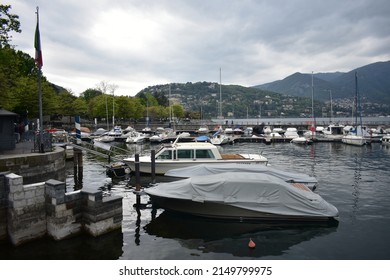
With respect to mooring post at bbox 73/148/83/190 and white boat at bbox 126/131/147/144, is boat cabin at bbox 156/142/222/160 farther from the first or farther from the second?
white boat at bbox 126/131/147/144

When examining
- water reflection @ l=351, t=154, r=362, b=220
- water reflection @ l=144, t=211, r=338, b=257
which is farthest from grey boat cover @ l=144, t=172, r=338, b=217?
water reflection @ l=351, t=154, r=362, b=220

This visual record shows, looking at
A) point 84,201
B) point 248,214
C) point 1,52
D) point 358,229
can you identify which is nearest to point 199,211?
point 248,214

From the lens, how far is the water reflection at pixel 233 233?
37.2 ft

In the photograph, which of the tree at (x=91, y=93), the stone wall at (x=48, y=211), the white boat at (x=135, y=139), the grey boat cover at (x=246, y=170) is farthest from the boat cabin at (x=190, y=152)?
the tree at (x=91, y=93)

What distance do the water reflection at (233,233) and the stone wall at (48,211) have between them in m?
2.72

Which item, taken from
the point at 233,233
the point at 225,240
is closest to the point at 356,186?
the point at 233,233

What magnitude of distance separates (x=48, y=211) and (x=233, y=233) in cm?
783

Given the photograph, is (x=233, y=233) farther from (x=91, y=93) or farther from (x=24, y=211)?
(x=91, y=93)

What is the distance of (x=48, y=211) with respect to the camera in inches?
448

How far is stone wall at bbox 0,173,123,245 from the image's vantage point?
10789mm

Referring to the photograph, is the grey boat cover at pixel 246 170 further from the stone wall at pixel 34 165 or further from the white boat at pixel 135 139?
the white boat at pixel 135 139

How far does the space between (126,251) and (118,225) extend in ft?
5.56

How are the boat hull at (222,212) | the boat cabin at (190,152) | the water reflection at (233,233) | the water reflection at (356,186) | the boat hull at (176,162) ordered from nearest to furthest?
the water reflection at (233,233) < the boat hull at (222,212) < the water reflection at (356,186) < the boat hull at (176,162) < the boat cabin at (190,152)

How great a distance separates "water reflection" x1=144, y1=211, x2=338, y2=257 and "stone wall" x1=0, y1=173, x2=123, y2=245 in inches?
107
